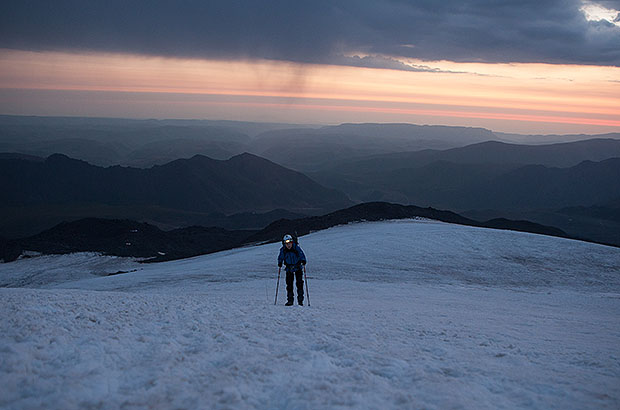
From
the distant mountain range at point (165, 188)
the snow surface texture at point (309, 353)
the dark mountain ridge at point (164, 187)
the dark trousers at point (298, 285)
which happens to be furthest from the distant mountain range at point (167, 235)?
the dark mountain ridge at point (164, 187)

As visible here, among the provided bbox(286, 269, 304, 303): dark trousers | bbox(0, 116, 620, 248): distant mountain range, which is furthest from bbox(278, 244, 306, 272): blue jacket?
bbox(0, 116, 620, 248): distant mountain range

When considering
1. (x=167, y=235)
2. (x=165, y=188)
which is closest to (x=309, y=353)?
(x=167, y=235)

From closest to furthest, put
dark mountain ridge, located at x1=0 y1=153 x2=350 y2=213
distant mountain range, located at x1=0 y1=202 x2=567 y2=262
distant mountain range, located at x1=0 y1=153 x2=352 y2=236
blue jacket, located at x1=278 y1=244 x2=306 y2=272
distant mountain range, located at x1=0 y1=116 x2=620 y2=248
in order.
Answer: blue jacket, located at x1=278 y1=244 x2=306 y2=272, distant mountain range, located at x1=0 y1=202 x2=567 y2=262, distant mountain range, located at x1=0 y1=116 x2=620 y2=248, distant mountain range, located at x1=0 y1=153 x2=352 y2=236, dark mountain ridge, located at x1=0 y1=153 x2=350 y2=213

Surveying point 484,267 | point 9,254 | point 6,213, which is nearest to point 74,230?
point 9,254

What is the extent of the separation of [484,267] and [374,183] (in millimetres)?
156991

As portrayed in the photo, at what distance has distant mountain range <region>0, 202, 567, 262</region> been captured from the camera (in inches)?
1361

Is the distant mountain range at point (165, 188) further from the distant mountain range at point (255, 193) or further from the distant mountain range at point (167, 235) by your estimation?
the distant mountain range at point (167, 235)

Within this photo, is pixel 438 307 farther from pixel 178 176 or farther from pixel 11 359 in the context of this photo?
pixel 178 176

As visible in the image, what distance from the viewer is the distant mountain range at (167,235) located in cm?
3456

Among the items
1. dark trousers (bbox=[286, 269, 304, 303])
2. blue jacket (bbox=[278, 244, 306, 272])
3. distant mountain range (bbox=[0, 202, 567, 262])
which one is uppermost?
blue jacket (bbox=[278, 244, 306, 272])

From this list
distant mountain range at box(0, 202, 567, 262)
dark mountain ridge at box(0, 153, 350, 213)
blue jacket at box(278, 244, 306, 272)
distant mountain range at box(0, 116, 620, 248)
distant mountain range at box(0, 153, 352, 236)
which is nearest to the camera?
blue jacket at box(278, 244, 306, 272)

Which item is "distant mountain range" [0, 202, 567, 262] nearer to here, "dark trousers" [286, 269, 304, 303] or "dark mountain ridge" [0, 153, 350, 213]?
"dark trousers" [286, 269, 304, 303]

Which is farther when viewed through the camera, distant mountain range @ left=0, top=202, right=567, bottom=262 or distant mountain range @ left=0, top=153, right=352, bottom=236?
distant mountain range @ left=0, top=153, right=352, bottom=236

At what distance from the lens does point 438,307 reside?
438 inches
